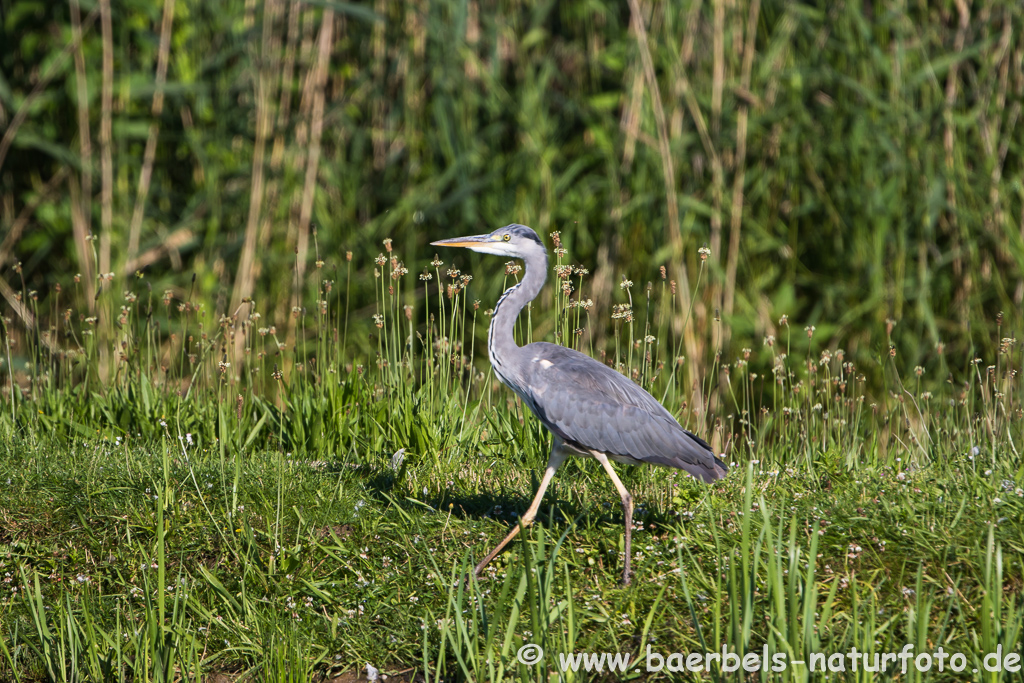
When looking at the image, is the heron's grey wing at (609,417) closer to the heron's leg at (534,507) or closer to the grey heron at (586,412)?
the grey heron at (586,412)

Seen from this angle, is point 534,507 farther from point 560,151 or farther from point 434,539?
point 560,151

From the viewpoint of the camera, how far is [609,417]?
384 centimetres

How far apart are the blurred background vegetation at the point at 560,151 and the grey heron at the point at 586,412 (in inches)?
89.4

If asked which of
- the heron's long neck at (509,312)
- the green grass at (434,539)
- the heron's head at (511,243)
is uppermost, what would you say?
the heron's head at (511,243)

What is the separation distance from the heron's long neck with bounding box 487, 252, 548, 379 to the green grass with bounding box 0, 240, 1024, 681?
2.11 feet

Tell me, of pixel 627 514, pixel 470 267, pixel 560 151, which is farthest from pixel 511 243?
pixel 560 151

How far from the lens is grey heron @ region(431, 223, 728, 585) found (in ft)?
12.3

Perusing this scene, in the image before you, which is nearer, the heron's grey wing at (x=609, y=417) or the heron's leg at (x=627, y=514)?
the heron's leg at (x=627, y=514)

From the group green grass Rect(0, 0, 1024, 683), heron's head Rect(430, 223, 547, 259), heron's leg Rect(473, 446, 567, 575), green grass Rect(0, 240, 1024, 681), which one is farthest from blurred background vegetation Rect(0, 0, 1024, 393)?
heron's leg Rect(473, 446, 567, 575)

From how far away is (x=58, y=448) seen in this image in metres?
4.64

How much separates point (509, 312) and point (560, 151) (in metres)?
3.41

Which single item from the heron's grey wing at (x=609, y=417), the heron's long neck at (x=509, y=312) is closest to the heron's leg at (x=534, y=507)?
the heron's grey wing at (x=609, y=417)

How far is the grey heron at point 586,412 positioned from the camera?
3.74m

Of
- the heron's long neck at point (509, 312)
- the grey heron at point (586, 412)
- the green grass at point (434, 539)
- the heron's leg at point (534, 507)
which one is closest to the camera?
the green grass at point (434, 539)
